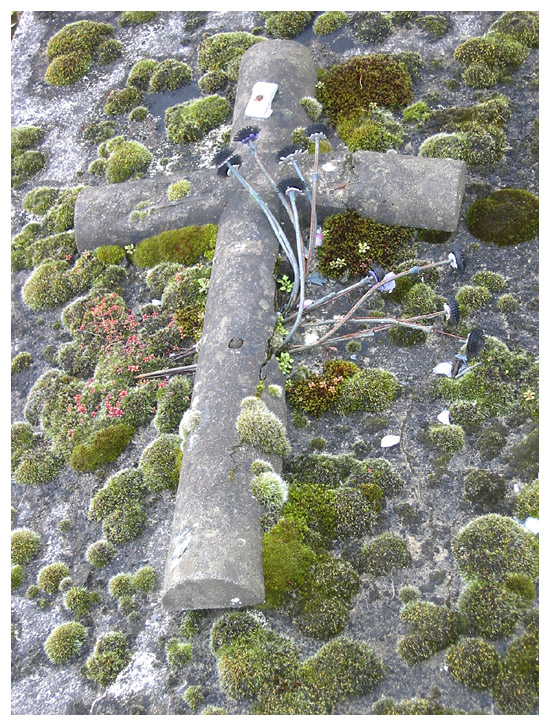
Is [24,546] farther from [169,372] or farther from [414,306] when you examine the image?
[414,306]

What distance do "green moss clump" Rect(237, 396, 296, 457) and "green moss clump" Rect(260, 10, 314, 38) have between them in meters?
6.99

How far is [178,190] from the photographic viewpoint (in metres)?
8.99

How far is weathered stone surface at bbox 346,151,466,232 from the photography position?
315 inches

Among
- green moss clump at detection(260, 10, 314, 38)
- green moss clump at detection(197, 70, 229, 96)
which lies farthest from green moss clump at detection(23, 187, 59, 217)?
green moss clump at detection(260, 10, 314, 38)

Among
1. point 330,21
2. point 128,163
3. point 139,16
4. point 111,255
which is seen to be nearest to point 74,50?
point 139,16

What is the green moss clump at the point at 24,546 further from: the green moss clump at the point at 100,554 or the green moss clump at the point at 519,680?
the green moss clump at the point at 519,680

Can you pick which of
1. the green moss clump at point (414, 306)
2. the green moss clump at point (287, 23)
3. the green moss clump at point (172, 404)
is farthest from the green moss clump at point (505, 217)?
the green moss clump at point (287, 23)

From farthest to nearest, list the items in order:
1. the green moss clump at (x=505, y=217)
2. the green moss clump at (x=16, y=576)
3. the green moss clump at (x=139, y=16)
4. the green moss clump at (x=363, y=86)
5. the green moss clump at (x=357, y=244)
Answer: the green moss clump at (x=139, y=16)
the green moss clump at (x=363, y=86)
the green moss clump at (x=357, y=244)
the green moss clump at (x=505, y=217)
the green moss clump at (x=16, y=576)

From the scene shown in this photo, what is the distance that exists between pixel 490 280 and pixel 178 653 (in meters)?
5.12

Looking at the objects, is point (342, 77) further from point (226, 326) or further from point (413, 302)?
point (226, 326)

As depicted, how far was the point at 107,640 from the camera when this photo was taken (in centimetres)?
629

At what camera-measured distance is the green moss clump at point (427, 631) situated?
5.62m

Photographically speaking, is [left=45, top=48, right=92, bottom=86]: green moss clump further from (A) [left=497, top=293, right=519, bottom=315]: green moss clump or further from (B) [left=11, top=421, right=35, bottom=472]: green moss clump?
(A) [left=497, top=293, right=519, bottom=315]: green moss clump

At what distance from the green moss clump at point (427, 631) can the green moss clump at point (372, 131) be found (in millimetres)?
6008
